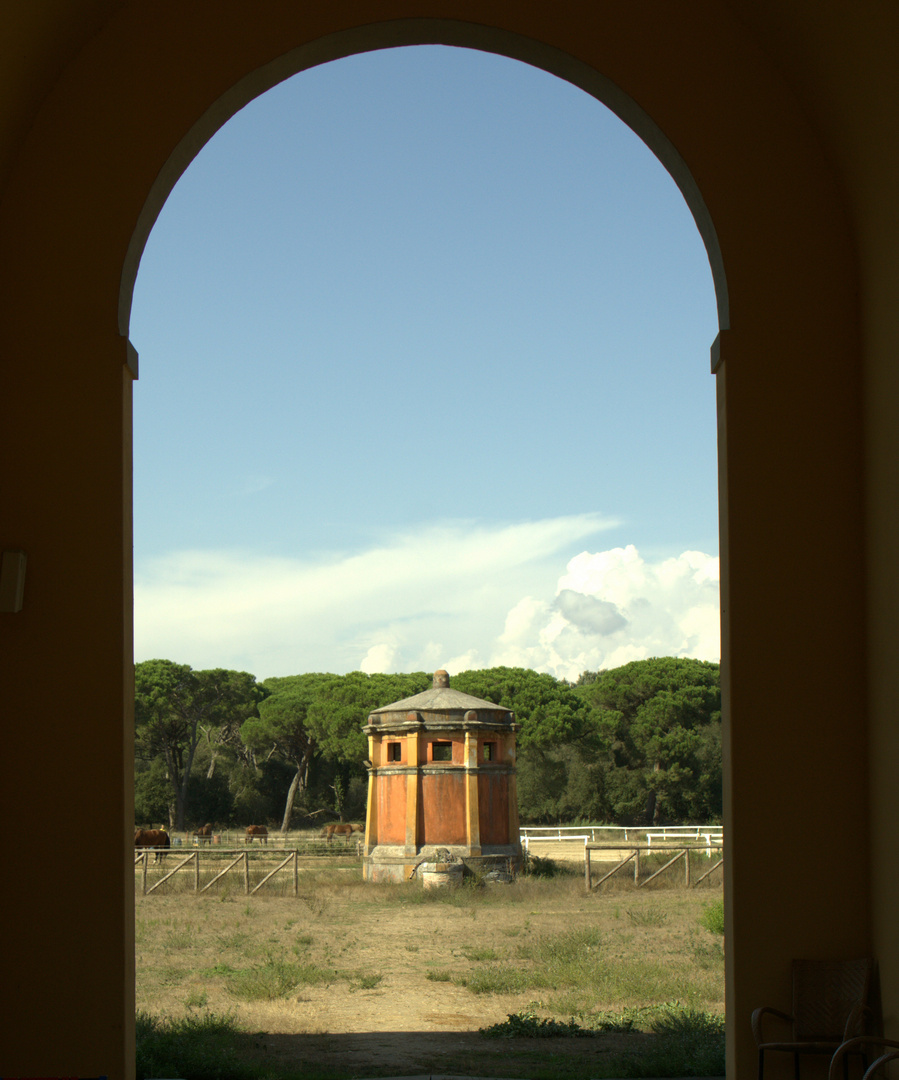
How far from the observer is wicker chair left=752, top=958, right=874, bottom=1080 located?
323 cm

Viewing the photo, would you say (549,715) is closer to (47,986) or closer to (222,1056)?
(222,1056)

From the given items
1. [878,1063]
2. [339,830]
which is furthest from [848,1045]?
[339,830]

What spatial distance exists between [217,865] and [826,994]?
20.8 meters

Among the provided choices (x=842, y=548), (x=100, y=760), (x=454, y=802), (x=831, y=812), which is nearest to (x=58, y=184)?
(x=100, y=760)

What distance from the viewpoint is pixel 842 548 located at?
11.8 feet

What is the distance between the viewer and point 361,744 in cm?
3338

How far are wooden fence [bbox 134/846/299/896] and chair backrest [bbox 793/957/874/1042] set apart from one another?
48.7ft

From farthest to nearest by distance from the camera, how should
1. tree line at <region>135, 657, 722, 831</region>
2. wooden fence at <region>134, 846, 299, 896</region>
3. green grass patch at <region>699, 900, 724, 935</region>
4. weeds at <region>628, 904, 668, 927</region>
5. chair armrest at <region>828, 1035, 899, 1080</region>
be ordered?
1. tree line at <region>135, 657, 722, 831</region>
2. wooden fence at <region>134, 846, 299, 896</region>
3. weeds at <region>628, 904, 668, 927</region>
4. green grass patch at <region>699, 900, 724, 935</region>
5. chair armrest at <region>828, 1035, 899, 1080</region>

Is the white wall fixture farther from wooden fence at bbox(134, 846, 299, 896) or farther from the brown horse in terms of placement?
the brown horse

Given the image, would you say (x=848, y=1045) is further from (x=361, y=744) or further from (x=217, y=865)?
(x=361, y=744)

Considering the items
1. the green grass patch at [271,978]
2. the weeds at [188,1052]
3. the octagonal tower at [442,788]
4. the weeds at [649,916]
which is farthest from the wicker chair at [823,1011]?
the octagonal tower at [442,788]

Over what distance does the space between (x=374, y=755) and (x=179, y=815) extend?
1300 centimetres

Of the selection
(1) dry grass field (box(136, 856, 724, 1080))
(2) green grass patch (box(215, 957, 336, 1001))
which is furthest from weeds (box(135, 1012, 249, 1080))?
(2) green grass patch (box(215, 957, 336, 1001))

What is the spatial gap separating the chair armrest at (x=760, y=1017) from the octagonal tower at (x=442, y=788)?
17.9m
